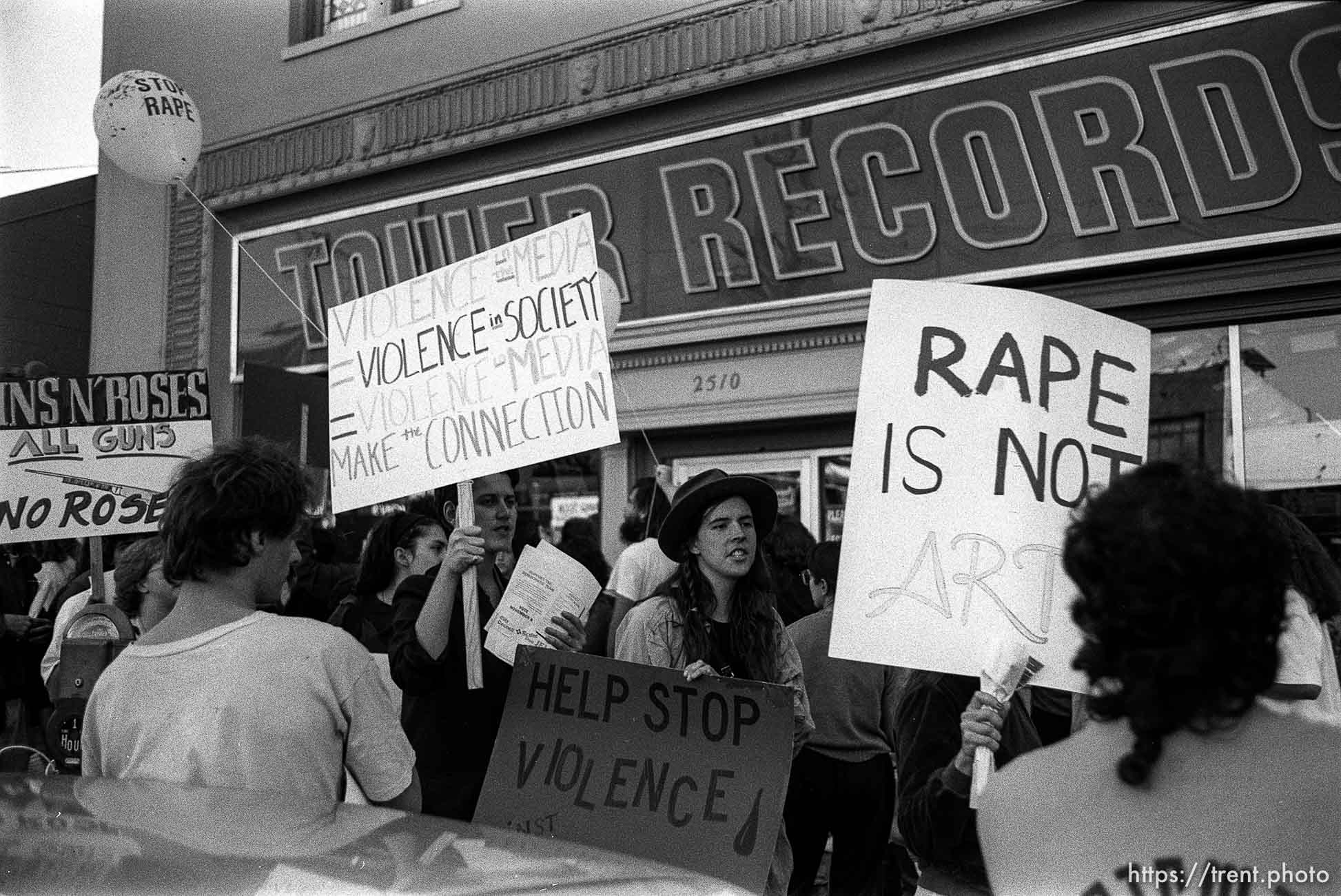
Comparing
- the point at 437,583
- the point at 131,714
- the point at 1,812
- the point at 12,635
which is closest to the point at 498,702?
the point at 437,583

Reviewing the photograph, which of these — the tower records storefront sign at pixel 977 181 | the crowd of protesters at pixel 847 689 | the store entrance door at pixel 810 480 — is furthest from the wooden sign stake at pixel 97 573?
the tower records storefront sign at pixel 977 181

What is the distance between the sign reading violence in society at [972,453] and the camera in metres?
2.76

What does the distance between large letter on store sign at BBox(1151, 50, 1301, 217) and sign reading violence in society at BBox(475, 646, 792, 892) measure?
4.78 m

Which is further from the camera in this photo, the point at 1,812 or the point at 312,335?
the point at 312,335

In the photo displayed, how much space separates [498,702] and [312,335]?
7650 mm

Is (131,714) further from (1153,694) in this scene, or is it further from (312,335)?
(312,335)

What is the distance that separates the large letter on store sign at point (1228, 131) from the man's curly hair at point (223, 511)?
18.9 ft

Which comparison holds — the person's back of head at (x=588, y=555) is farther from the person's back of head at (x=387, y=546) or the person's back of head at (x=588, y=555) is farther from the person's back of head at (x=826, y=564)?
the person's back of head at (x=826, y=564)

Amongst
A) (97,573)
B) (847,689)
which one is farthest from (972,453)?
(97,573)

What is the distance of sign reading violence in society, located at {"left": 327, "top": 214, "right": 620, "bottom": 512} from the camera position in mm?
3674

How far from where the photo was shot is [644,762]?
133 inches

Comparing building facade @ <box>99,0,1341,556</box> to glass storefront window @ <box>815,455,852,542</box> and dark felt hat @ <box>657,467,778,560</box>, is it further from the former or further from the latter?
dark felt hat @ <box>657,467,778,560</box>

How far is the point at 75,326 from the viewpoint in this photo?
1202cm

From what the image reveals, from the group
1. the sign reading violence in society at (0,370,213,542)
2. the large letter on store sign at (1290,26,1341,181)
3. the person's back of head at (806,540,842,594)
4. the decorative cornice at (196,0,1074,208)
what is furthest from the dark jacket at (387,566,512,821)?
the decorative cornice at (196,0,1074,208)
